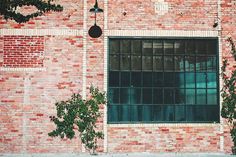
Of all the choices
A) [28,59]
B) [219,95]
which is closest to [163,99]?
[219,95]

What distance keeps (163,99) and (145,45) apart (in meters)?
1.94

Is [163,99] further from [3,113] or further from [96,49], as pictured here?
[3,113]

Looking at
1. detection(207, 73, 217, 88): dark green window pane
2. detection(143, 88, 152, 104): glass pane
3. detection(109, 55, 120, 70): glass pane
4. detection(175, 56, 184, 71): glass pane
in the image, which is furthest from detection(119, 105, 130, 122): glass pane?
detection(207, 73, 217, 88): dark green window pane

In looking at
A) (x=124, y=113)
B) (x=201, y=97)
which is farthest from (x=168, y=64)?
(x=124, y=113)

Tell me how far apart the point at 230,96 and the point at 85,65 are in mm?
4908

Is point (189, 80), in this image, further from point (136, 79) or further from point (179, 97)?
point (136, 79)

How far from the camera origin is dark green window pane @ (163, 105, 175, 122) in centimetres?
1063

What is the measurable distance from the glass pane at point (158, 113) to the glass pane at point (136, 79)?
98cm

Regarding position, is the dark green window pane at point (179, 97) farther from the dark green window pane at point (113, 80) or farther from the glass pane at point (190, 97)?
the dark green window pane at point (113, 80)

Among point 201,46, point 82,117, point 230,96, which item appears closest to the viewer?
point 82,117

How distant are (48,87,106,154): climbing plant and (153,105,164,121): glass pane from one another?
1846 mm

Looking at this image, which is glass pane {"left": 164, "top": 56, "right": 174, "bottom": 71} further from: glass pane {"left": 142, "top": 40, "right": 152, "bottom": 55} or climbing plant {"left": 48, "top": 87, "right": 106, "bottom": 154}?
climbing plant {"left": 48, "top": 87, "right": 106, "bottom": 154}

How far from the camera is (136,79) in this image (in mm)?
10734

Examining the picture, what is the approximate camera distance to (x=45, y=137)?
10.3 meters
